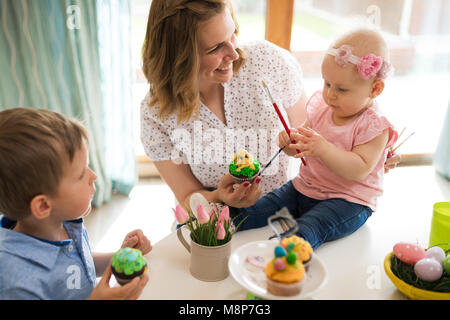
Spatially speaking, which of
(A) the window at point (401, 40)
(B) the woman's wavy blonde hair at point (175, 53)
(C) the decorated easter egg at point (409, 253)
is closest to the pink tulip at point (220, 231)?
(C) the decorated easter egg at point (409, 253)

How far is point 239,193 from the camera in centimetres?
115

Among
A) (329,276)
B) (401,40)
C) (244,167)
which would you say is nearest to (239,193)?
(244,167)

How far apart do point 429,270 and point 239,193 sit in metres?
0.49

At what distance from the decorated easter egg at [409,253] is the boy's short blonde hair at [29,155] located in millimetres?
742

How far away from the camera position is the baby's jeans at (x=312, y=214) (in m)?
1.06

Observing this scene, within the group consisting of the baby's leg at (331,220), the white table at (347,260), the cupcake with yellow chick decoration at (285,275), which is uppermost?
the cupcake with yellow chick decoration at (285,275)

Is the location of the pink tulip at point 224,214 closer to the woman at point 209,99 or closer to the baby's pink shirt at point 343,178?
the woman at point 209,99

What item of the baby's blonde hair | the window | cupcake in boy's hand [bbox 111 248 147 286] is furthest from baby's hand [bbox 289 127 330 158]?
the window

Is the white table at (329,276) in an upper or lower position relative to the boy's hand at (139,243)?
lower

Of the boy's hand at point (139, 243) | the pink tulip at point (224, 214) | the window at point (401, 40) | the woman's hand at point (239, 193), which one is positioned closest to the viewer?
the pink tulip at point (224, 214)

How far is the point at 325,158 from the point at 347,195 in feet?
0.51

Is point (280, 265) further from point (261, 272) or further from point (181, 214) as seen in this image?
point (181, 214)

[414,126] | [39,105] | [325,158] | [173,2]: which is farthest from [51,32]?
[414,126]

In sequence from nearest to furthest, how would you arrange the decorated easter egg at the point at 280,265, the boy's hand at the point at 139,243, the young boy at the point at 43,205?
1. the decorated easter egg at the point at 280,265
2. the young boy at the point at 43,205
3. the boy's hand at the point at 139,243
